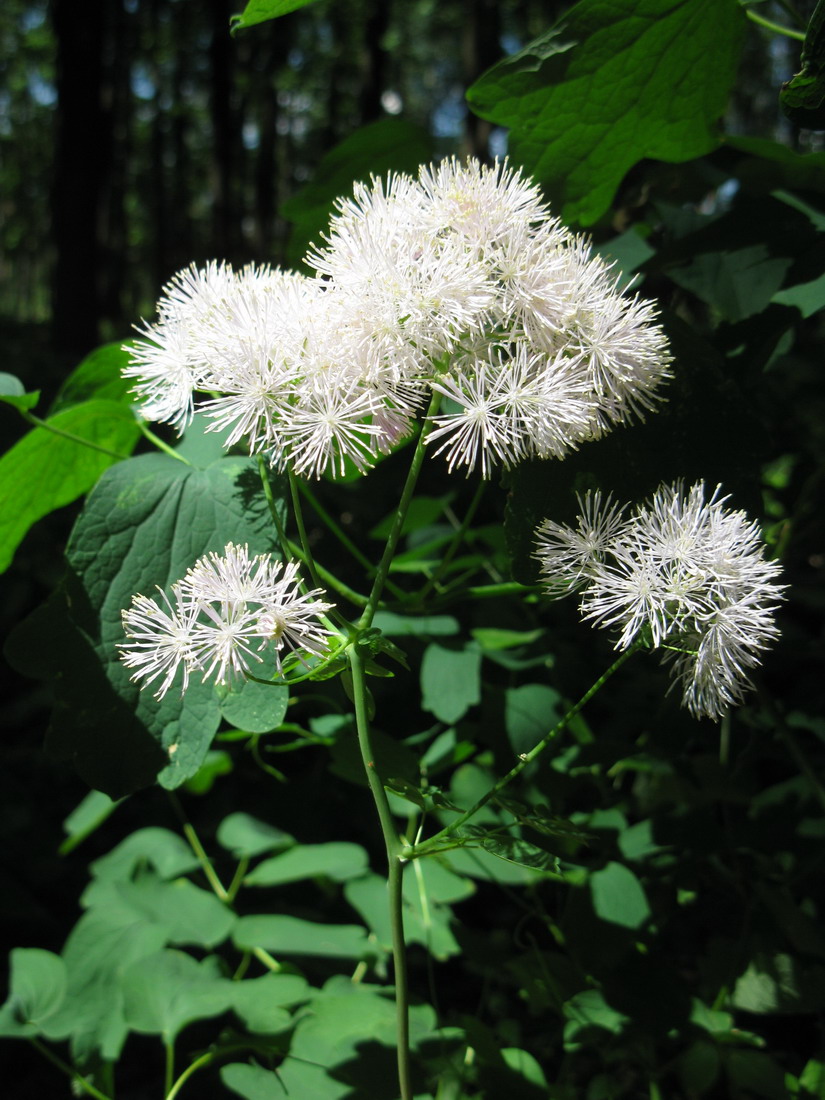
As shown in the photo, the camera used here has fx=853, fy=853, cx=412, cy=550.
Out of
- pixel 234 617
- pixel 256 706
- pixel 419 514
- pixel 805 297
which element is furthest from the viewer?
pixel 419 514

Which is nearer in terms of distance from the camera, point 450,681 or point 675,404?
point 675,404

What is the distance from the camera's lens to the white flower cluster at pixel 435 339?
61 cm

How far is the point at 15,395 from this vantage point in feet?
3.04

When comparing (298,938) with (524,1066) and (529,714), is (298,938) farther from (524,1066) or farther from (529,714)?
(529,714)

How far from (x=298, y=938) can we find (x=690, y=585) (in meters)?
0.80

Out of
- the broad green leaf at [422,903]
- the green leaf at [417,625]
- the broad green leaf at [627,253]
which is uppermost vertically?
the broad green leaf at [627,253]

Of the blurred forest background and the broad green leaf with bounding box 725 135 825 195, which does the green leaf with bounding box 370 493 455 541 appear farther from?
the broad green leaf with bounding box 725 135 825 195

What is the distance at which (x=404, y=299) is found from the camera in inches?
24.2

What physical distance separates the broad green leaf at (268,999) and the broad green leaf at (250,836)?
20 centimetres

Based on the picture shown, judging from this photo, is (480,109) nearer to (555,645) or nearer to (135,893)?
(555,645)

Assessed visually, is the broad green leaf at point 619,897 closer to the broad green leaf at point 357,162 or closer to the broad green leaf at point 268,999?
the broad green leaf at point 268,999

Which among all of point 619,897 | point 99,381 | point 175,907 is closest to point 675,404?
point 619,897

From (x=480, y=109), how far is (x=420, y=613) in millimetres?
628

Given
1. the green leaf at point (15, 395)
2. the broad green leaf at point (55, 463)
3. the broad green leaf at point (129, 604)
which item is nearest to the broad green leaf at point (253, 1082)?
the broad green leaf at point (129, 604)
